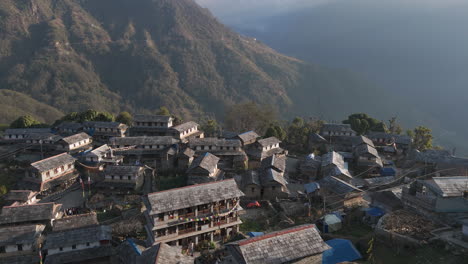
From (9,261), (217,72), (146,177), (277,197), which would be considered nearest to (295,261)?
(277,197)

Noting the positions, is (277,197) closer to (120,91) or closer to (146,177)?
(146,177)

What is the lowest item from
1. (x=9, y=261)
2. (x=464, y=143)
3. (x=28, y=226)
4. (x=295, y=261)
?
(x=464, y=143)

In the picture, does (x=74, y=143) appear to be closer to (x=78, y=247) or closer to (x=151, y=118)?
(x=151, y=118)

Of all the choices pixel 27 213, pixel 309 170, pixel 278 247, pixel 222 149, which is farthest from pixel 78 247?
pixel 309 170

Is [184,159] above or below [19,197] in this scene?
above

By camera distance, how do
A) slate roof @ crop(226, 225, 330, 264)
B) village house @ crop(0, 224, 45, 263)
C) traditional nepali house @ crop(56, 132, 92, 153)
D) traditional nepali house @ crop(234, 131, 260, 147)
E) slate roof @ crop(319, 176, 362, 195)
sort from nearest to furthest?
slate roof @ crop(226, 225, 330, 264)
village house @ crop(0, 224, 45, 263)
slate roof @ crop(319, 176, 362, 195)
traditional nepali house @ crop(56, 132, 92, 153)
traditional nepali house @ crop(234, 131, 260, 147)

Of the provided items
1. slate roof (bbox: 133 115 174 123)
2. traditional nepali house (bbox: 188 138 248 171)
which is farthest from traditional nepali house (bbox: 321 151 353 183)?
slate roof (bbox: 133 115 174 123)

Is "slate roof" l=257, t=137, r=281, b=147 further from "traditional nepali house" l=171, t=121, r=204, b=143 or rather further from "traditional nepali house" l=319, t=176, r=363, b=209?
"traditional nepali house" l=319, t=176, r=363, b=209
